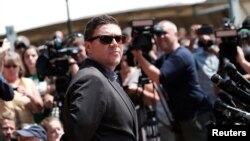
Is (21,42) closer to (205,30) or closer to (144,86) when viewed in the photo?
(144,86)

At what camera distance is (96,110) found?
11.7 feet

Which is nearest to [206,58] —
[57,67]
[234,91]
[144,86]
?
[144,86]

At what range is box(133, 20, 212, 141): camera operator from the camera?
6.46 meters

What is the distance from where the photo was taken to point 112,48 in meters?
3.78

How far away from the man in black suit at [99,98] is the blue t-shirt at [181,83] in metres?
A: 2.65

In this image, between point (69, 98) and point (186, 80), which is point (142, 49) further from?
point (69, 98)

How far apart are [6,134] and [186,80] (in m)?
1.79

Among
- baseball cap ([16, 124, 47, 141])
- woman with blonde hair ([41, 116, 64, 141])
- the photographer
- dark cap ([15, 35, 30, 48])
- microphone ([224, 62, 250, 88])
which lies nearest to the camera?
microphone ([224, 62, 250, 88])

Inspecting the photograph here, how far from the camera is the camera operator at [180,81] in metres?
6.46

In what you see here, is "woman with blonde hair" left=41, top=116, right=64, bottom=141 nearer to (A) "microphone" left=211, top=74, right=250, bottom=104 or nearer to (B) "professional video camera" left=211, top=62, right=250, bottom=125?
(B) "professional video camera" left=211, top=62, right=250, bottom=125

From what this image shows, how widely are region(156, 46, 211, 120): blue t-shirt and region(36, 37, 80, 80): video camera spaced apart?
896 mm

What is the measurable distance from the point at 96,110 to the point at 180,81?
3.04 metres

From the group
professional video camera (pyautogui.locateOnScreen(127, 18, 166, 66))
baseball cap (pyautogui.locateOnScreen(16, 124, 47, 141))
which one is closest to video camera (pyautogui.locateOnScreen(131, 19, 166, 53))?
professional video camera (pyautogui.locateOnScreen(127, 18, 166, 66))

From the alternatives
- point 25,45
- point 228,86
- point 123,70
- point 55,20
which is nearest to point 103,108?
point 228,86
